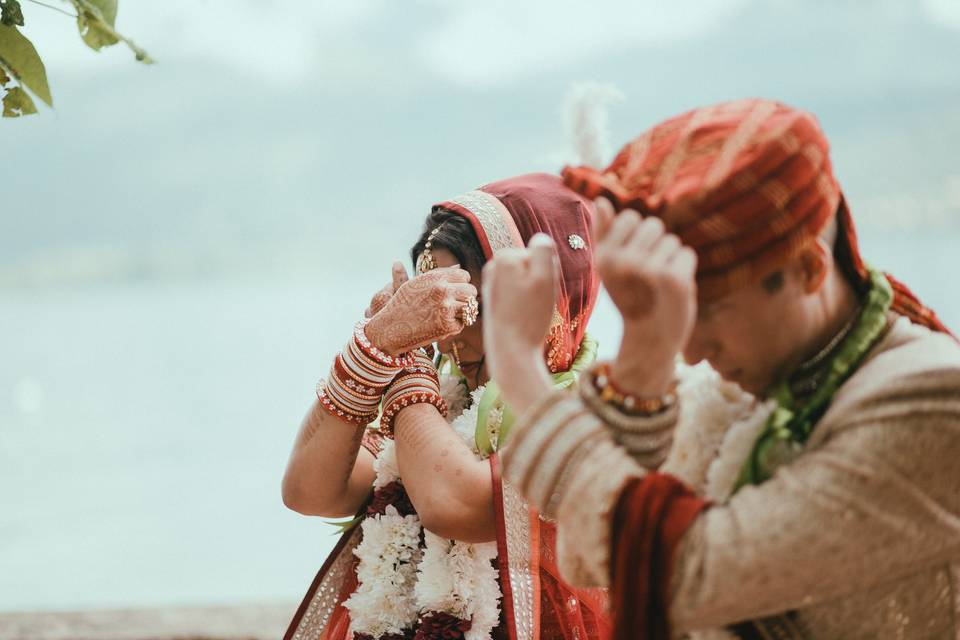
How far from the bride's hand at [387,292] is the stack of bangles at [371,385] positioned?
4.6 inches

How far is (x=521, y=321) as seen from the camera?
3.73 feet

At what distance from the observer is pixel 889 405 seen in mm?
1027

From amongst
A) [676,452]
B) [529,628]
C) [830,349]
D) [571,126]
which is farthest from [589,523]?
[571,126]

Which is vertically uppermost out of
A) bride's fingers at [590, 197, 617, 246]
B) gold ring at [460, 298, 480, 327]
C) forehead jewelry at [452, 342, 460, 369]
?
bride's fingers at [590, 197, 617, 246]

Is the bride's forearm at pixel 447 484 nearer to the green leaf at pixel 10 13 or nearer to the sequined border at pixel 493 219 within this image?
the sequined border at pixel 493 219

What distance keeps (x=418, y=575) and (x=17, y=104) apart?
1160mm

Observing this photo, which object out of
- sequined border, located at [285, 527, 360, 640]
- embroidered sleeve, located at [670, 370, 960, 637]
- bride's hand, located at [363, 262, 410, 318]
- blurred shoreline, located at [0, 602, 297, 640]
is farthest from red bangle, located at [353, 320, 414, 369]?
blurred shoreline, located at [0, 602, 297, 640]

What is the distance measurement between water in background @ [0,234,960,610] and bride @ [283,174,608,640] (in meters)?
1.20

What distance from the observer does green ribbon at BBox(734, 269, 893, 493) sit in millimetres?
1123

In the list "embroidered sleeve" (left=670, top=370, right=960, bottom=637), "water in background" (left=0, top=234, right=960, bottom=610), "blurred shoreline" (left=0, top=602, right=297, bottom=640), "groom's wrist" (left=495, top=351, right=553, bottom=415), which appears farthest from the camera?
"water in background" (left=0, top=234, right=960, bottom=610)

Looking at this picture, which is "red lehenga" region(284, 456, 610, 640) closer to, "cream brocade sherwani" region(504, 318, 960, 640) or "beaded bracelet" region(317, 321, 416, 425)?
"beaded bracelet" region(317, 321, 416, 425)

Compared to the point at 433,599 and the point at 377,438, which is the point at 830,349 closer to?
the point at 433,599

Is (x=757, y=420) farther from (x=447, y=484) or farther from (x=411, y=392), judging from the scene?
(x=411, y=392)

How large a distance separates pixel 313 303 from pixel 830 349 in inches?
2087
